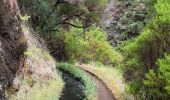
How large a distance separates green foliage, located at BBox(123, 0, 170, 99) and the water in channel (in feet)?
14.2

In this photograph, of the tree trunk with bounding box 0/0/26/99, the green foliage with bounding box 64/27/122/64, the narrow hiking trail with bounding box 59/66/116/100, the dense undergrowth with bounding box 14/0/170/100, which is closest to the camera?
the tree trunk with bounding box 0/0/26/99

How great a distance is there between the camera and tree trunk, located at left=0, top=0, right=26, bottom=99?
14.4 meters

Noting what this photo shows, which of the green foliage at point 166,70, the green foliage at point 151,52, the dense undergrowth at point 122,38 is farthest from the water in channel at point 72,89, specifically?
the green foliage at point 166,70

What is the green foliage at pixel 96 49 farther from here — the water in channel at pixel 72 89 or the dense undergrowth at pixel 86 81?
the water in channel at pixel 72 89

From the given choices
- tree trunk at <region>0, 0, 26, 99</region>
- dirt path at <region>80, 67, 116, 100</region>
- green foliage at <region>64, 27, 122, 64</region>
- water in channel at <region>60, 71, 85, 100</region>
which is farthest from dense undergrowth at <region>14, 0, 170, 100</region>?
tree trunk at <region>0, 0, 26, 99</region>

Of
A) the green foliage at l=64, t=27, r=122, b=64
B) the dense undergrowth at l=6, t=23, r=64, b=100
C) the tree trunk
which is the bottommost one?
the green foliage at l=64, t=27, r=122, b=64

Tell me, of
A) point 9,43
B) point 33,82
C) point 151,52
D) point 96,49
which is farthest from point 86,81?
point 96,49

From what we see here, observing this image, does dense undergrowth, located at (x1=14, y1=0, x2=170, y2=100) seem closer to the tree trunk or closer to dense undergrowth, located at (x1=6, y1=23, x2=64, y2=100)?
the tree trunk

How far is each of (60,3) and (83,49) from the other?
16.7 metres

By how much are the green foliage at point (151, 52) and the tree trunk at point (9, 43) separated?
19.4 feet

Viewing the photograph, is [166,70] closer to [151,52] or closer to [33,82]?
[151,52]

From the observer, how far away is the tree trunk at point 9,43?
14407 mm

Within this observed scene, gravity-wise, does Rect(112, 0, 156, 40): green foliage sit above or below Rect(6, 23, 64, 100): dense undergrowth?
below

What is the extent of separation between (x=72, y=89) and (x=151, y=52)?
8.75 metres
